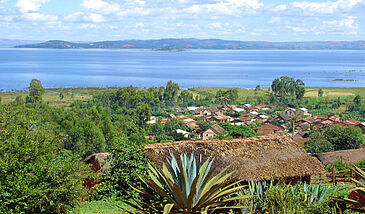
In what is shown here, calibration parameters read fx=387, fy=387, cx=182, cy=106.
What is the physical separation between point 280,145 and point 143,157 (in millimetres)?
4293

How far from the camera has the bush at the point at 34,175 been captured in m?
6.47

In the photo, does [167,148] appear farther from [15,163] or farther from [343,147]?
[343,147]

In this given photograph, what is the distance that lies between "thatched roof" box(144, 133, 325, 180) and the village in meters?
27.8

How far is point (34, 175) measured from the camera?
6.70m

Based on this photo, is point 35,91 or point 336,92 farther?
point 336,92

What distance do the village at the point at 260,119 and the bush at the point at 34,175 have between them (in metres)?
32.0

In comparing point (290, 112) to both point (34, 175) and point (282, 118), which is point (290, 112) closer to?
point (282, 118)

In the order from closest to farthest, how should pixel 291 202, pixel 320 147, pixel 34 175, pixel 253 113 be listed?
1. pixel 291 202
2. pixel 34 175
3. pixel 320 147
4. pixel 253 113

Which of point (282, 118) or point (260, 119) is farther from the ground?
point (282, 118)

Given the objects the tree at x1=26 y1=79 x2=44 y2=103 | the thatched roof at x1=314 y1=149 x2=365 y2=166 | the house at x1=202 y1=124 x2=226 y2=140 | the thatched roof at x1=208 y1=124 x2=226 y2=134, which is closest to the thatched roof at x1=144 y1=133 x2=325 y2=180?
the thatched roof at x1=314 y1=149 x2=365 y2=166

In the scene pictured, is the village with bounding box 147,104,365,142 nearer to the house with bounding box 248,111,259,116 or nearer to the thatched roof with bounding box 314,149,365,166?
the house with bounding box 248,111,259,116

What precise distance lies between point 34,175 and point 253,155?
5.75m

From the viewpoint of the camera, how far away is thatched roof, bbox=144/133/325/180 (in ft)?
31.9

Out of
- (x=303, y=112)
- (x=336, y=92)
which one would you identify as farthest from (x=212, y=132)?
(x=336, y=92)
